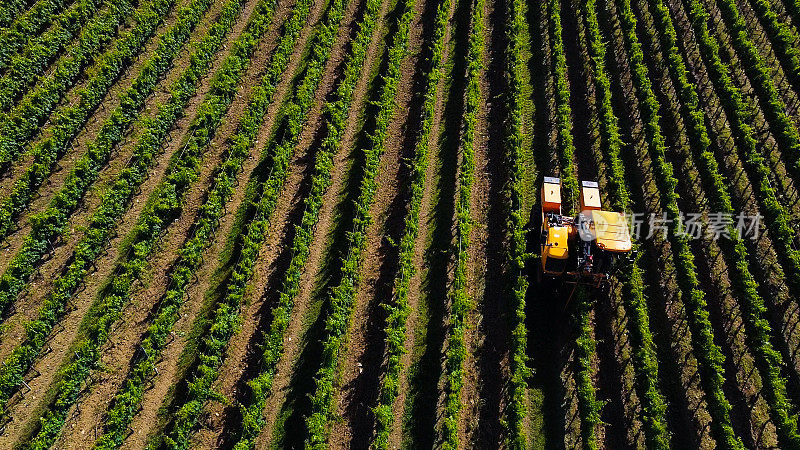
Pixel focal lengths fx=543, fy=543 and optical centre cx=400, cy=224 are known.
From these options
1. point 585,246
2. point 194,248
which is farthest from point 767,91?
point 194,248

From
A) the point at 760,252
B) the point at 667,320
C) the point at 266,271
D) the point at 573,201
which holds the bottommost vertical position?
the point at 266,271

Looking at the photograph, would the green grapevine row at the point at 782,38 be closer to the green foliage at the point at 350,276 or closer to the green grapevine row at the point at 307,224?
the green foliage at the point at 350,276

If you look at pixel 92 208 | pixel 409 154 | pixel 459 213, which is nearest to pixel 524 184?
pixel 459 213

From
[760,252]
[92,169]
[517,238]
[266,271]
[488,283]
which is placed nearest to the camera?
[488,283]

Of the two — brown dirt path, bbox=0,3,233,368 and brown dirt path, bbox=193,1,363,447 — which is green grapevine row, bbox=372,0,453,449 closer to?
brown dirt path, bbox=193,1,363,447

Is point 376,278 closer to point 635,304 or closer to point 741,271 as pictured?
point 635,304

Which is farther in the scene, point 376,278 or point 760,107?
point 760,107

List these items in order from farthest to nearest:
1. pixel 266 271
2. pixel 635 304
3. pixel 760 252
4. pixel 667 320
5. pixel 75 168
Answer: pixel 75 168
pixel 760 252
pixel 266 271
pixel 667 320
pixel 635 304
